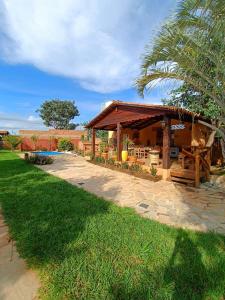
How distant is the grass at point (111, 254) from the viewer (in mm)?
2752

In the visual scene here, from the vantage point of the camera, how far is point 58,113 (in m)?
54.2

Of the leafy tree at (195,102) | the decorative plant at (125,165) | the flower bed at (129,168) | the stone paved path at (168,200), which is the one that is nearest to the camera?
the stone paved path at (168,200)

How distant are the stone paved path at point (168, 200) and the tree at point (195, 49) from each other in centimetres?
227

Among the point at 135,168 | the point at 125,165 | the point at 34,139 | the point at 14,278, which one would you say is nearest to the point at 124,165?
the point at 125,165

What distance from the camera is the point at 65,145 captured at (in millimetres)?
30172

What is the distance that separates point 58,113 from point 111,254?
53334 millimetres

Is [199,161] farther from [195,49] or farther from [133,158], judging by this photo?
[195,49]

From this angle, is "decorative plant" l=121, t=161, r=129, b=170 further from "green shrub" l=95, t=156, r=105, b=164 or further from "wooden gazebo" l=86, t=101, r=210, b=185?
"green shrub" l=95, t=156, r=105, b=164

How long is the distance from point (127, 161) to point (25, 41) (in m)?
→ 8.57

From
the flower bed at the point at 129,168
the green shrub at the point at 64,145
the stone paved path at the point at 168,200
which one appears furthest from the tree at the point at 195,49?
the green shrub at the point at 64,145

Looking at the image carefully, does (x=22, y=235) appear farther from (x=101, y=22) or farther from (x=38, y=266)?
(x=101, y=22)

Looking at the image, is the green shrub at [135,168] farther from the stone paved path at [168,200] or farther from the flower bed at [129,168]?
the stone paved path at [168,200]

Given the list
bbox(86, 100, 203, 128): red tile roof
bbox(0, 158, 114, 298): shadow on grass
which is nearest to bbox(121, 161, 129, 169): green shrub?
bbox(86, 100, 203, 128): red tile roof

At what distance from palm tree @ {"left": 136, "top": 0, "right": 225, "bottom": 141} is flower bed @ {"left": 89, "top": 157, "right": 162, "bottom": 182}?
5.99 m
